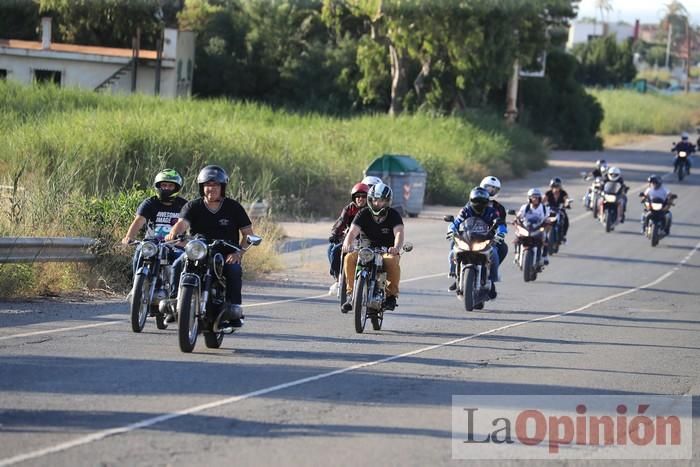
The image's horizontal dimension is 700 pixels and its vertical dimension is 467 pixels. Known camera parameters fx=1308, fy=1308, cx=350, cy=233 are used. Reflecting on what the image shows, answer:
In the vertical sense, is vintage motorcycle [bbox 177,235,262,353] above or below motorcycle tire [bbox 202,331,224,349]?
above

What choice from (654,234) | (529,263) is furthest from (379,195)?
(654,234)

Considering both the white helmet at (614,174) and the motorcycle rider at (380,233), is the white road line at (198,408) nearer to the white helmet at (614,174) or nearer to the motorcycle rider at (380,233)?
the motorcycle rider at (380,233)

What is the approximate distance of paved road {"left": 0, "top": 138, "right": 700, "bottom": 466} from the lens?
8.46m

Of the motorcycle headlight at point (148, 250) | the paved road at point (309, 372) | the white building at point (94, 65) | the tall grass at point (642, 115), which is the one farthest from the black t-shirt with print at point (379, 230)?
the tall grass at point (642, 115)

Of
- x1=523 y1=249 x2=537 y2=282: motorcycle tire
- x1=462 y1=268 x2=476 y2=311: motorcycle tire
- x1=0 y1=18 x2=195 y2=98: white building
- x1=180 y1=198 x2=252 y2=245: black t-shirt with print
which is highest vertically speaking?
x1=0 y1=18 x2=195 y2=98: white building

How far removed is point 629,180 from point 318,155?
21508mm

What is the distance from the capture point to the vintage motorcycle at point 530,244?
2377 centimetres

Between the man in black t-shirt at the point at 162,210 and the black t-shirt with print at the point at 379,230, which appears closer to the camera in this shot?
the man in black t-shirt at the point at 162,210

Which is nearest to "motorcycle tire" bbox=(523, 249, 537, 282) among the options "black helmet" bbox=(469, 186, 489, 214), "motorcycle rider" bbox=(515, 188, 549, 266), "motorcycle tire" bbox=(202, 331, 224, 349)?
"motorcycle rider" bbox=(515, 188, 549, 266)

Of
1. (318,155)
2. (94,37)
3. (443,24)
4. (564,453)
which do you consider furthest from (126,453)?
(94,37)

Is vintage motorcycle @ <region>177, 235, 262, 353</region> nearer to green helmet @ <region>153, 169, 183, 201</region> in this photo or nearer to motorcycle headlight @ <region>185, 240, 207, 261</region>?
motorcycle headlight @ <region>185, 240, 207, 261</region>

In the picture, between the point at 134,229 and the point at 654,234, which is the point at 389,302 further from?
the point at 654,234

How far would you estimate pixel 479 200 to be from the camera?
1842cm
